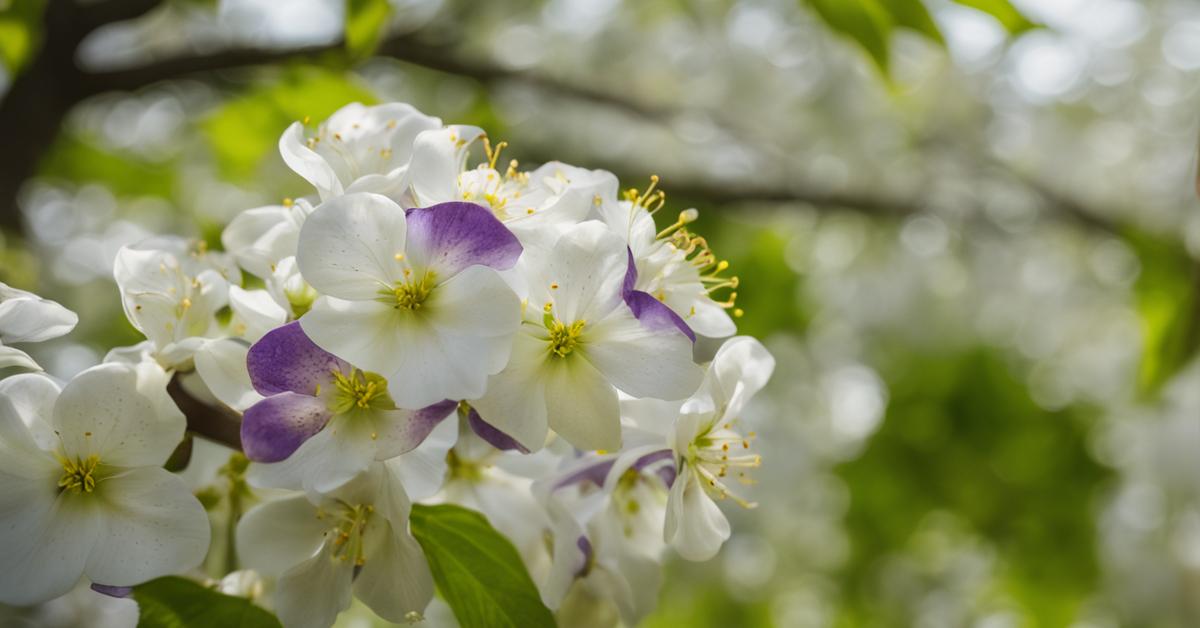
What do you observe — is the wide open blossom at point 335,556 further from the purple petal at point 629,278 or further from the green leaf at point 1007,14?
the green leaf at point 1007,14

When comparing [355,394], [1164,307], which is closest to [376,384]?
[355,394]

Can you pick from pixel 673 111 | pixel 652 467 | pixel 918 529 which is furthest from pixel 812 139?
pixel 652 467

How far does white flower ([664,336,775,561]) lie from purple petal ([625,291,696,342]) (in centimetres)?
5

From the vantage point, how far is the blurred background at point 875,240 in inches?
53.9

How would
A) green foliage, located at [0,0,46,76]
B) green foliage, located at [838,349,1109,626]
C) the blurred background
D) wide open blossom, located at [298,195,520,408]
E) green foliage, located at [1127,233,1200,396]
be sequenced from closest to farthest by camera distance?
wide open blossom, located at [298,195,520,408] < green foliage, located at [0,0,46,76] < green foliage, located at [1127,233,1200,396] < the blurred background < green foliage, located at [838,349,1109,626]

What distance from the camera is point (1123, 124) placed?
7.79 ft

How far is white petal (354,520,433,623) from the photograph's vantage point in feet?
1.56

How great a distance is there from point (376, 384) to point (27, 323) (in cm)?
16

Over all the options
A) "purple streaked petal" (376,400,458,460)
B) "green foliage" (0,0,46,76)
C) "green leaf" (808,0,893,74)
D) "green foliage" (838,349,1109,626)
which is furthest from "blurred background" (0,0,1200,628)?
"purple streaked petal" (376,400,458,460)

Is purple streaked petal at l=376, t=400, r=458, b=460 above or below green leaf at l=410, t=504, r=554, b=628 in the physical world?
above

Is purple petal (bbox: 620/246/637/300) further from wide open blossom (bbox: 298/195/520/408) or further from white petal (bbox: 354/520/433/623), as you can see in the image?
white petal (bbox: 354/520/433/623)

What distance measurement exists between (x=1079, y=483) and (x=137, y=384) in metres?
1.73

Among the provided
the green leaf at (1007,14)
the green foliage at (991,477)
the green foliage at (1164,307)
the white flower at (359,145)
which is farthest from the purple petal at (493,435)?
the green foliage at (991,477)

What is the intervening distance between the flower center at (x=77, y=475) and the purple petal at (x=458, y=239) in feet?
0.56
